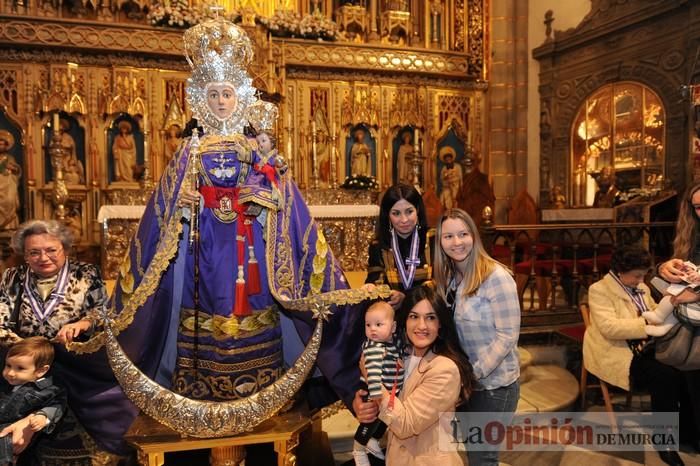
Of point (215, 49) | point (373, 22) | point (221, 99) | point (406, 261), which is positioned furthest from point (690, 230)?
point (373, 22)

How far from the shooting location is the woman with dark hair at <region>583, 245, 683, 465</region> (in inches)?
155

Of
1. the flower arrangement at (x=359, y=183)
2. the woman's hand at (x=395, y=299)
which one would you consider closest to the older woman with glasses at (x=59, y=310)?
the woman's hand at (x=395, y=299)

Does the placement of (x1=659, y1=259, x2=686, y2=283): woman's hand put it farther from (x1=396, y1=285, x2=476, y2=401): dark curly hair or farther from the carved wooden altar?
the carved wooden altar

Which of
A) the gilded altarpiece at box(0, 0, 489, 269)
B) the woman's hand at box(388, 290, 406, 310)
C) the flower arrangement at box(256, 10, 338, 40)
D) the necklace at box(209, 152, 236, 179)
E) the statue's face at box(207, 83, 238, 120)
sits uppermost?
the flower arrangement at box(256, 10, 338, 40)

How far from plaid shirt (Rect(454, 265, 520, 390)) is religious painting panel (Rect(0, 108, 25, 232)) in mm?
9205

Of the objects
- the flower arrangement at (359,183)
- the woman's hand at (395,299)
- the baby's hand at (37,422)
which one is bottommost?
the baby's hand at (37,422)

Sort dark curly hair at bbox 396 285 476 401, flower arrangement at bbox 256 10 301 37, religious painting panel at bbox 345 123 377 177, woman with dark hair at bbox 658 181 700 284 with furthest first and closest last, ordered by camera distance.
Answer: religious painting panel at bbox 345 123 377 177 < flower arrangement at bbox 256 10 301 37 < woman with dark hair at bbox 658 181 700 284 < dark curly hair at bbox 396 285 476 401

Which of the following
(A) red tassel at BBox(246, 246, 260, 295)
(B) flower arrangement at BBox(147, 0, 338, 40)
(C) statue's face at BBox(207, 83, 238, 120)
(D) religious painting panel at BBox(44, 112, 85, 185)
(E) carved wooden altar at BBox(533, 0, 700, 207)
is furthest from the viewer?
(B) flower arrangement at BBox(147, 0, 338, 40)

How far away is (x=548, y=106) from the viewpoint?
11.5 meters

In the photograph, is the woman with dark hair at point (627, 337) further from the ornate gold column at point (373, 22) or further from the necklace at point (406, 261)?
the ornate gold column at point (373, 22)

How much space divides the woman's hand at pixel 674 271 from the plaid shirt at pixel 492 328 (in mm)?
1374

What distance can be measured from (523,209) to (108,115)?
322 inches

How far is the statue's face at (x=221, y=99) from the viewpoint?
10.6 feet

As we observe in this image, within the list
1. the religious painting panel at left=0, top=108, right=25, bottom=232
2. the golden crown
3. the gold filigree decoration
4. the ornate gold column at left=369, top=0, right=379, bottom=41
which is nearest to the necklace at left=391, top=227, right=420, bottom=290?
the gold filigree decoration
